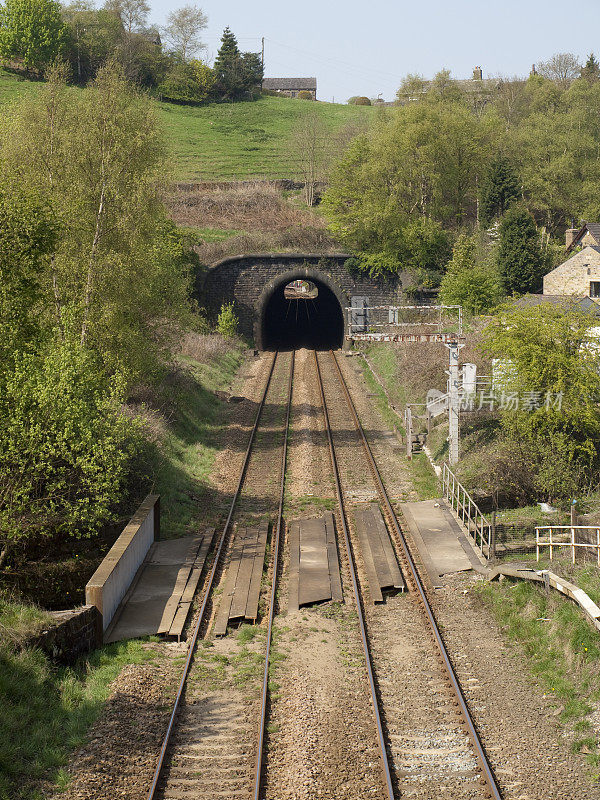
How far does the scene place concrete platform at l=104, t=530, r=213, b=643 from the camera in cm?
1455

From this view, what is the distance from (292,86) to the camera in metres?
118

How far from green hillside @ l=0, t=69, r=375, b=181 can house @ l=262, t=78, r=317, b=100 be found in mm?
20073

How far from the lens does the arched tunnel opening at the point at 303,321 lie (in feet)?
161

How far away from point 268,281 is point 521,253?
13.7m

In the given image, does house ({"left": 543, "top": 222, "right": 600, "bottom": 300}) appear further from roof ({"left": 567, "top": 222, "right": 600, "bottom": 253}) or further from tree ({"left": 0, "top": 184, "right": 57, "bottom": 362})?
tree ({"left": 0, "top": 184, "right": 57, "bottom": 362})

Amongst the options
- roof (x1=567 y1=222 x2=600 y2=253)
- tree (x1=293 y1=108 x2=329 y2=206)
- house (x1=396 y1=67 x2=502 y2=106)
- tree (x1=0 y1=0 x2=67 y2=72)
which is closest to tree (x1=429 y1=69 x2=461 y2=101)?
house (x1=396 y1=67 x2=502 y2=106)

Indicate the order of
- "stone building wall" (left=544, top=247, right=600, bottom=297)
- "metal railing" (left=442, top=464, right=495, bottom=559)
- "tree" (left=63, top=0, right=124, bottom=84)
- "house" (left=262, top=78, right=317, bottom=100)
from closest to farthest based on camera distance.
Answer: "metal railing" (left=442, top=464, right=495, bottom=559)
"stone building wall" (left=544, top=247, right=600, bottom=297)
"tree" (left=63, top=0, right=124, bottom=84)
"house" (left=262, top=78, right=317, bottom=100)

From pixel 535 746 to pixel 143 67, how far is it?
8662 cm

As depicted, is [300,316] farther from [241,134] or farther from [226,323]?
[241,134]

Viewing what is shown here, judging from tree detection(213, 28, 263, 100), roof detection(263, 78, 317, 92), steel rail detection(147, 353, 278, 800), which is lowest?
steel rail detection(147, 353, 278, 800)

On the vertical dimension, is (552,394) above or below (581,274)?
below

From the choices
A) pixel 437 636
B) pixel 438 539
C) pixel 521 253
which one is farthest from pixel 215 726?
pixel 521 253

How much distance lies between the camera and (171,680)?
42.0 feet

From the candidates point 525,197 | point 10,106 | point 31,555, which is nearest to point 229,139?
point 525,197
